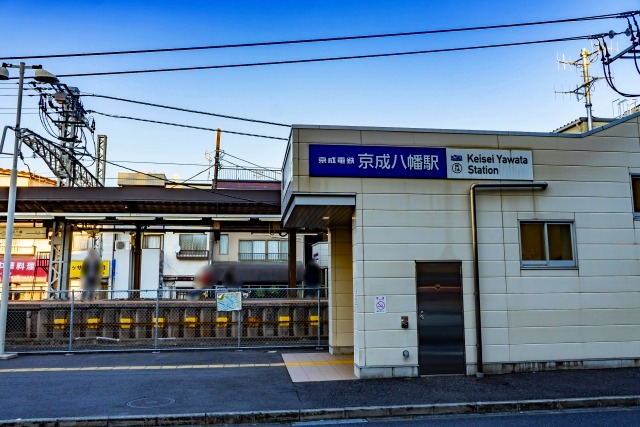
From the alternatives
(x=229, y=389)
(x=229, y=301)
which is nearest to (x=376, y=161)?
(x=229, y=389)

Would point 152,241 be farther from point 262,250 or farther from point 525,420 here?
point 525,420

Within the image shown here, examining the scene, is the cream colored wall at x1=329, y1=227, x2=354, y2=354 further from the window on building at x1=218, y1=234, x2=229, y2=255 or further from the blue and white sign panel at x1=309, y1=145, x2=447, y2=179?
the window on building at x1=218, y1=234, x2=229, y2=255

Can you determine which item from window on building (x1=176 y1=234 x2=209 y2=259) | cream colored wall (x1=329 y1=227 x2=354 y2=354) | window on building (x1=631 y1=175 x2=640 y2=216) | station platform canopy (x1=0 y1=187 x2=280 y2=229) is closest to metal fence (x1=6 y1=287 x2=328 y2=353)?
cream colored wall (x1=329 y1=227 x2=354 y2=354)

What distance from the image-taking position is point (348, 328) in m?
12.9

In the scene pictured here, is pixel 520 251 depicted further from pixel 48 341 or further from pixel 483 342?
pixel 48 341

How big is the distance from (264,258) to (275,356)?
84.7 ft

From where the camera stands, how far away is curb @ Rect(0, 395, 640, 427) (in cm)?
735

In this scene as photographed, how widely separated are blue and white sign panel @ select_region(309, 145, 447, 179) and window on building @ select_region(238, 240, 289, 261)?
28597mm

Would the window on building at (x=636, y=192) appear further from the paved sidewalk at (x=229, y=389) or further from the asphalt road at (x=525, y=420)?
the asphalt road at (x=525, y=420)

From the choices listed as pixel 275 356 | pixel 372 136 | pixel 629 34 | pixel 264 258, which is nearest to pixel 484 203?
pixel 372 136

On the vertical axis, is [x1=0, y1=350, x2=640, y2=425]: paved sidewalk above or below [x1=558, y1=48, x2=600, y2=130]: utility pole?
below

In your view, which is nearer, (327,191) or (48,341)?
(327,191)

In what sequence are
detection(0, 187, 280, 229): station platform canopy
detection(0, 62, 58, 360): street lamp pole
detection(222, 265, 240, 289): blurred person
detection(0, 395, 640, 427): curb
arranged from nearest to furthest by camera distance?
detection(0, 395, 640, 427): curb → detection(0, 62, 58, 360): street lamp pole → detection(0, 187, 280, 229): station platform canopy → detection(222, 265, 240, 289): blurred person

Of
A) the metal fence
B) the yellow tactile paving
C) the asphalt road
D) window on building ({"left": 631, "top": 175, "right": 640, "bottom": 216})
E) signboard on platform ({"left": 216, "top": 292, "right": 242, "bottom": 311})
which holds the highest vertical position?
window on building ({"left": 631, "top": 175, "right": 640, "bottom": 216})
